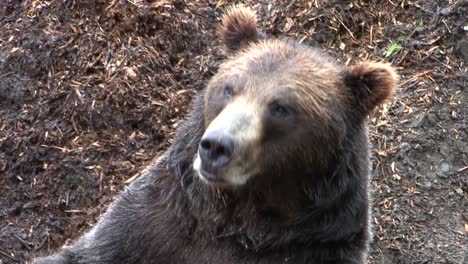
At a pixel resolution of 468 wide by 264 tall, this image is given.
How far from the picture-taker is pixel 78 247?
6117 mm

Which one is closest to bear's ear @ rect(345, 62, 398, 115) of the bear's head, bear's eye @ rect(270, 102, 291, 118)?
the bear's head

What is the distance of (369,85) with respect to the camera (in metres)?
5.09

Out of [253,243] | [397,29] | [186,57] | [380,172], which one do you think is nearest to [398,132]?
[380,172]

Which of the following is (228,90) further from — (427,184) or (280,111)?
(427,184)

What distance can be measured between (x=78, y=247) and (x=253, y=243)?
1.50 m

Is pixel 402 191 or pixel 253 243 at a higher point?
pixel 253 243

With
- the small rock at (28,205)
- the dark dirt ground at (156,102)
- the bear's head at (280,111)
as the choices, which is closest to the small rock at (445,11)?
the dark dirt ground at (156,102)

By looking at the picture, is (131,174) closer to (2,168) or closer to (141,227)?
(2,168)

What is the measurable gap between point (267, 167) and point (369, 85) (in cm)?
82

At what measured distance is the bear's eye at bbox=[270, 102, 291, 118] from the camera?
474 cm

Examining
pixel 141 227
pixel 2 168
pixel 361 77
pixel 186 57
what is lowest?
pixel 2 168

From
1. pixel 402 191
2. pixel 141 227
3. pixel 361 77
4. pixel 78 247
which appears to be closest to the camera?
pixel 361 77

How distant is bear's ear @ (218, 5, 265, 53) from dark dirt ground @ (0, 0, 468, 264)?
7.71 ft

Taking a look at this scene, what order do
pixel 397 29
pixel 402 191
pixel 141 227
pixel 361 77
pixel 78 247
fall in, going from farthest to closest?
pixel 397 29
pixel 402 191
pixel 78 247
pixel 141 227
pixel 361 77
